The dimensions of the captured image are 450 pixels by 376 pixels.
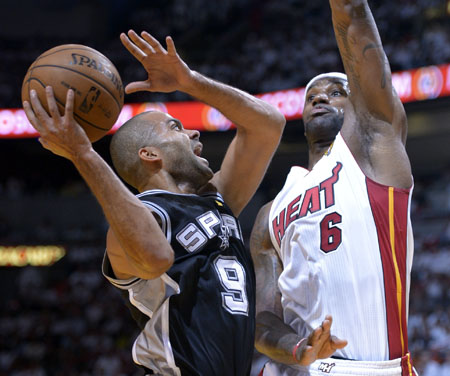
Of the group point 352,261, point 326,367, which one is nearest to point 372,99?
point 352,261

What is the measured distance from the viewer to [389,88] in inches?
123

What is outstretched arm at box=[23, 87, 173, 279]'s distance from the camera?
2.41 metres

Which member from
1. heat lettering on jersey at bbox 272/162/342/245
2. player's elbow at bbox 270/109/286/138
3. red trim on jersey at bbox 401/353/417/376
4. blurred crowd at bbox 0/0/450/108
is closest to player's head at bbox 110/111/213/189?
player's elbow at bbox 270/109/286/138

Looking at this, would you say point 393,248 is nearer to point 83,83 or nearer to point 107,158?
point 83,83

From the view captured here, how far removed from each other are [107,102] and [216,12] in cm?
1772

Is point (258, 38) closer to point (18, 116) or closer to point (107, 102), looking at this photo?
point (18, 116)

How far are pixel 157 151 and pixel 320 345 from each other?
3.84 feet

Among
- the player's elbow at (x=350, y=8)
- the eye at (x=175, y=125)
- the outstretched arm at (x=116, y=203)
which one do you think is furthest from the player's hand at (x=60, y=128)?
the player's elbow at (x=350, y=8)

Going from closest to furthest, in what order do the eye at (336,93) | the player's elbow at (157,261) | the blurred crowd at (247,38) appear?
the player's elbow at (157,261) → the eye at (336,93) → the blurred crowd at (247,38)

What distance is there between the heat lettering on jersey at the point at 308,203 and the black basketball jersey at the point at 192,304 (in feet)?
2.01

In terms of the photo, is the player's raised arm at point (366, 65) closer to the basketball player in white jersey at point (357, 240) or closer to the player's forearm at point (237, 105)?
the basketball player in white jersey at point (357, 240)

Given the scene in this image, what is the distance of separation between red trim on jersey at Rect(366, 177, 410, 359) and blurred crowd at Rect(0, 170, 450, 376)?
6551 mm

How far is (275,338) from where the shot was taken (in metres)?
3.28

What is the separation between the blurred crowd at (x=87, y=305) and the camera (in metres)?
10.5
